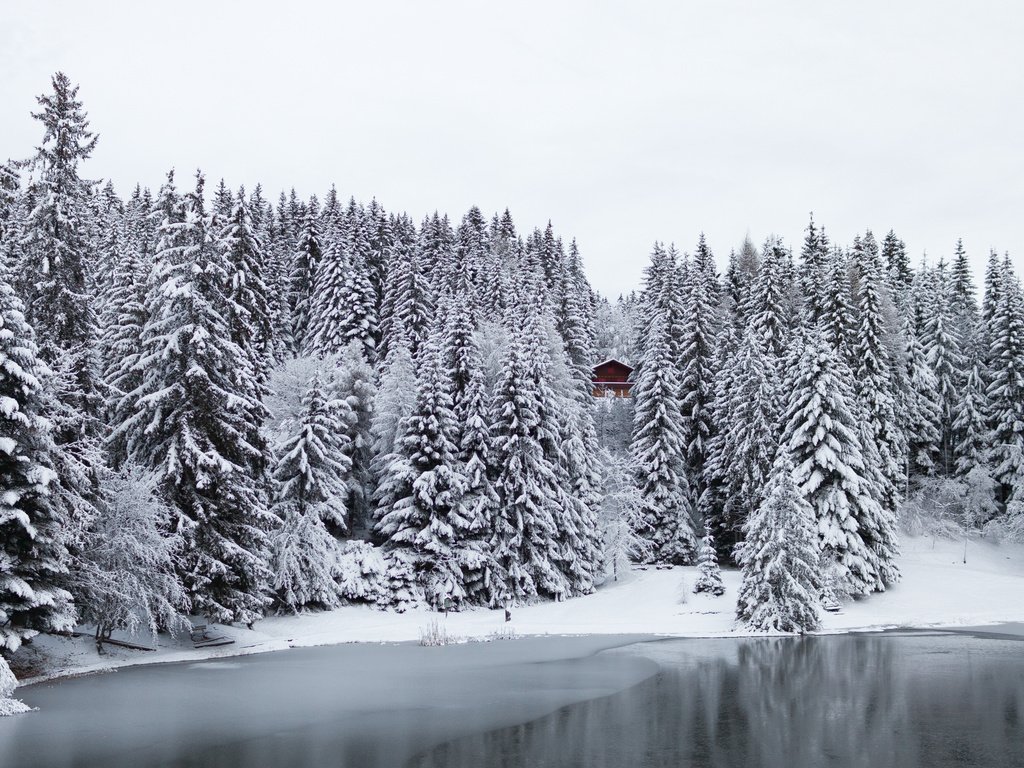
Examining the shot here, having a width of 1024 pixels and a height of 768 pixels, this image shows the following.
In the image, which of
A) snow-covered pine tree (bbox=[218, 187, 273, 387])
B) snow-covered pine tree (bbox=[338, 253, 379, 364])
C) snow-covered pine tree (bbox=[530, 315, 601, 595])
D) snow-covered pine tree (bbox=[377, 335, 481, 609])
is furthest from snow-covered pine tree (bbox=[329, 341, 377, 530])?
snow-covered pine tree (bbox=[338, 253, 379, 364])

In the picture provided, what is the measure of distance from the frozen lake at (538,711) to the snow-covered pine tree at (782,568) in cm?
523

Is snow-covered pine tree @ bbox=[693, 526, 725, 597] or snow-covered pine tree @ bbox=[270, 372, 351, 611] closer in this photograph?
snow-covered pine tree @ bbox=[270, 372, 351, 611]

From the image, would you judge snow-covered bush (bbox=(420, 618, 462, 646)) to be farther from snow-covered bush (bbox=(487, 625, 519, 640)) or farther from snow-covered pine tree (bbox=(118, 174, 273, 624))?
snow-covered pine tree (bbox=(118, 174, 273, 624))

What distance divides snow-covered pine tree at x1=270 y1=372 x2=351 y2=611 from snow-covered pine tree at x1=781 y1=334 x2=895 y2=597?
2471 centimetres

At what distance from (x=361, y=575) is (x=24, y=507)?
2011 cm

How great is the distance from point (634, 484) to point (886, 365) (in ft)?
60.1

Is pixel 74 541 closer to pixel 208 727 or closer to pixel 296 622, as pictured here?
pixel 208 727

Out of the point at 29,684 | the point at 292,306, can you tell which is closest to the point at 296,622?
the point at 29,684

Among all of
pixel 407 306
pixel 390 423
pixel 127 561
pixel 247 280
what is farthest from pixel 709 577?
pixel 407 306

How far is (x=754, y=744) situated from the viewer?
Result: 725 inches

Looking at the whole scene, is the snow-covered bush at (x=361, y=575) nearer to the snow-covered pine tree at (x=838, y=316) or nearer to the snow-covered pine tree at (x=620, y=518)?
the snow-covered pine tree at (x=620, y=518)

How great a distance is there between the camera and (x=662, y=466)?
53.2m

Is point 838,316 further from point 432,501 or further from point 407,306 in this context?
point 407,306

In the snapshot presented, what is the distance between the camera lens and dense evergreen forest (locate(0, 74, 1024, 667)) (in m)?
27.8
